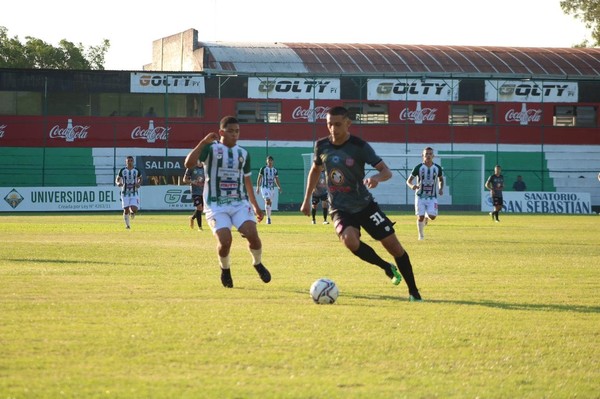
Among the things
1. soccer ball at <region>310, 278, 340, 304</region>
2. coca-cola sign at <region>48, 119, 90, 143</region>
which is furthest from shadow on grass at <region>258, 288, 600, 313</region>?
coca-cola sign at <region>48, 119, 90, 143</region>

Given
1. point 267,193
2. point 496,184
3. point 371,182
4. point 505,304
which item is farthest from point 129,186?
point 505,304

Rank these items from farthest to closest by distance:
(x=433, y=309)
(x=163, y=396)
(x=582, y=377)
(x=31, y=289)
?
(x=31, y=289)
(x=433, y=309)
(x=582, y=377)
(x=163, y=396)

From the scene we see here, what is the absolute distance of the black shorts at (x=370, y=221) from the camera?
40.9ft

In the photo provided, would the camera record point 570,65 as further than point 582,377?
Yes

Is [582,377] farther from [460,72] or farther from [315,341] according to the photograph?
[460,72]

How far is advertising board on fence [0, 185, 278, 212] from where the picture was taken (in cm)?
4941

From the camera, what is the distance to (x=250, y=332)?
378 inches

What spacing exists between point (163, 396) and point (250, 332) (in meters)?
2.80

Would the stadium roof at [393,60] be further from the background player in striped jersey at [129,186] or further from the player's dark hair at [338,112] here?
the player's dark hair at [338,112]

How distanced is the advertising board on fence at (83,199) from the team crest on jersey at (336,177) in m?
38.6

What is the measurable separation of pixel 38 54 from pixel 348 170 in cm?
7929

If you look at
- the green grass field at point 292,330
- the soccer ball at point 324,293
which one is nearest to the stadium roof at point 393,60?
the green grass field at point 292,330

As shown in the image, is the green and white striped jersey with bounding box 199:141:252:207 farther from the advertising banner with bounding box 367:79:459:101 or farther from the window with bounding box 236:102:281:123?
the advertising banner with bounding box 367:79:459:101

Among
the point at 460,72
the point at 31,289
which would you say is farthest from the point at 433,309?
the point at 460,72
